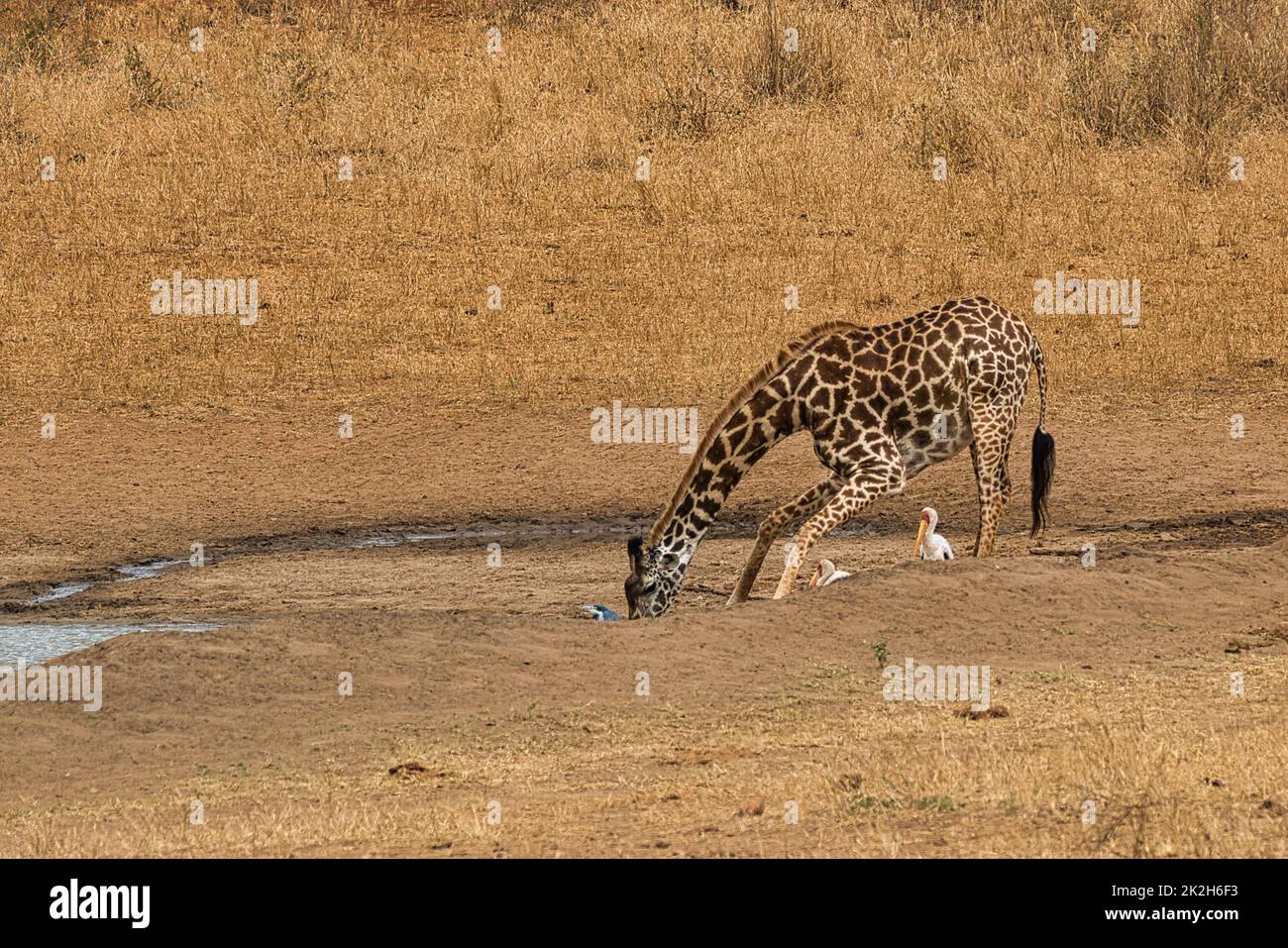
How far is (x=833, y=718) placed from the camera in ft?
36.1

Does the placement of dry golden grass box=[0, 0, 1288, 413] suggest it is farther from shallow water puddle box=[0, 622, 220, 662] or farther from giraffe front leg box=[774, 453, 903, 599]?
giraffe front leg box=[774, 453, 903, 599]

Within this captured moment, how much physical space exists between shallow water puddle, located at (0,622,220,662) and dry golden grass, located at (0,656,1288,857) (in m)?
3.38

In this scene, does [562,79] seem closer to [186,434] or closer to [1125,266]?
[1125,266]

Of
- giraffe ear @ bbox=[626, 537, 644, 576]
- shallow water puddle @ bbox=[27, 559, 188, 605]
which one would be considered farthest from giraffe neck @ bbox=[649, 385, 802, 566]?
shallow water puddle @ bbox=[27, 559, 188, 605]

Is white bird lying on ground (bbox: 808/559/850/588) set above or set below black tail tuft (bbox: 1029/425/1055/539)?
below

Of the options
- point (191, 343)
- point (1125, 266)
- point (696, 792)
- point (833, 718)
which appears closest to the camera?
point (696, 792)

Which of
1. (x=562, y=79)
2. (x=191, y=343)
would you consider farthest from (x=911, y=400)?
(x=562, y=79)

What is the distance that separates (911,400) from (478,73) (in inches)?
670

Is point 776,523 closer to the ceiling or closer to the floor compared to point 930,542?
closer to the ceiling

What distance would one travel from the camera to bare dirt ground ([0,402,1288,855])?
8.77m

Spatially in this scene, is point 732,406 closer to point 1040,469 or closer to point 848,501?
point 848,501

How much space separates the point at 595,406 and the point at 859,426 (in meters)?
6.93

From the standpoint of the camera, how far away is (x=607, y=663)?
1189cm

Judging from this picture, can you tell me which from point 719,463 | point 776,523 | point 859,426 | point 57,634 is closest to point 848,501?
point 776,523
